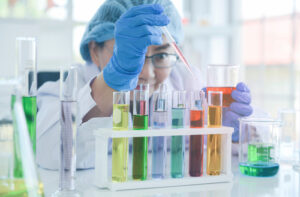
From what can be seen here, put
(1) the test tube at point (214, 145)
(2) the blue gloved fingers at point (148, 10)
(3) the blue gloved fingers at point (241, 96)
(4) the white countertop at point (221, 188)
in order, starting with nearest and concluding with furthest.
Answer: (4) the white countertop at point (221, 188), (1) the test tube at point (214, 145), (2) the blue gloved fingers at point (148, 10), (3) the blue gloved fingers at point (241, 96)

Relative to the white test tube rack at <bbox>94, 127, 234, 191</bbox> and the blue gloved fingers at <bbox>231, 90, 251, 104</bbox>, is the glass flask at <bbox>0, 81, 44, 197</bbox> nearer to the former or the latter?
the white test tube rack at <bbox>94, 127, 234, 191</bbox>

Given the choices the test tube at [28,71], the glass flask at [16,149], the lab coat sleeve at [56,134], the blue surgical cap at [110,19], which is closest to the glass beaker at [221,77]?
the lab coat sleeve at [56,134]

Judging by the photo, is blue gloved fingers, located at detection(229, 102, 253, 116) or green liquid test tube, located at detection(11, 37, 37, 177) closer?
green liquid test tube, located at detection(11, 37, 37, 177)

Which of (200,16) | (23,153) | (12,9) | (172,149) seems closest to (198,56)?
(200,16)

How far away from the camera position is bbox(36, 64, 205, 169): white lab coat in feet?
4.75

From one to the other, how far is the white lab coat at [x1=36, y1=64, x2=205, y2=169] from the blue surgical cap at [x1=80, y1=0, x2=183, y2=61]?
0.22m

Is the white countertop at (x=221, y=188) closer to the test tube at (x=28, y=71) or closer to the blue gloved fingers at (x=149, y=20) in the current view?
the test tube at (x=28, y=71)

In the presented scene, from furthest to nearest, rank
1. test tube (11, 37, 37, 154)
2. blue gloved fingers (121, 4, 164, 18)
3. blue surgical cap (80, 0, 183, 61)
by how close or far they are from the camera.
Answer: blue surgical cap (80, 0, 183, 61) < blue gloved fingers (121, 4, 164, 18) < test tube (11, 37, 37, 154)

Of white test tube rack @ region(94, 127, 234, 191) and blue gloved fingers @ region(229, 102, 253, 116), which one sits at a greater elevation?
blue gloved fingers @ region(229, 102, 253, 116)

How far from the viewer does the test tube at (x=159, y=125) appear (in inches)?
44.9

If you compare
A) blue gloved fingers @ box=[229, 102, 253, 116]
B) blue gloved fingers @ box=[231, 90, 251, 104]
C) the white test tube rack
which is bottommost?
the white test tube rack

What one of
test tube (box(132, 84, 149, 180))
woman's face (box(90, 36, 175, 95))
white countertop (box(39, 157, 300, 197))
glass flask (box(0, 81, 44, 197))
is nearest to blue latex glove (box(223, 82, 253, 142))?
white countertop (box(39, 157, 300, 197))

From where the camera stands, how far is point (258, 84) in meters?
5.04

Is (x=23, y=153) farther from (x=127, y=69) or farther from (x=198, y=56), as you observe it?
→ (x=198, y=56)
